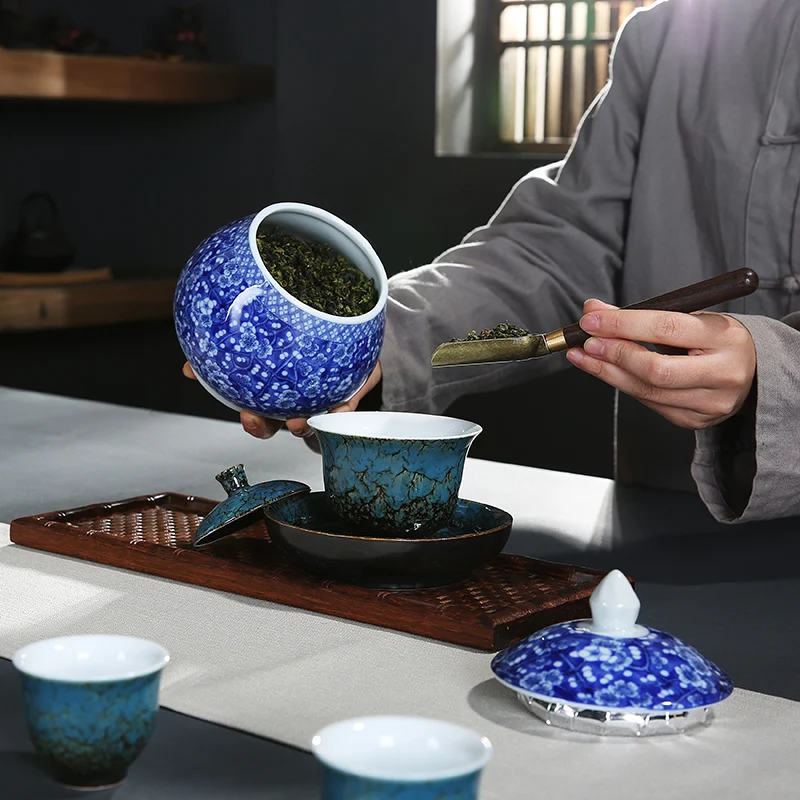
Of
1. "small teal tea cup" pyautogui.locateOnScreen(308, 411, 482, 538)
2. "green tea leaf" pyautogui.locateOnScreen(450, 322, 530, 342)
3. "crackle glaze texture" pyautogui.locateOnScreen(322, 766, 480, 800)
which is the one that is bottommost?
"crackle glaze texture" pyautogui.locateOnScreen(322, 766, 480, 800)

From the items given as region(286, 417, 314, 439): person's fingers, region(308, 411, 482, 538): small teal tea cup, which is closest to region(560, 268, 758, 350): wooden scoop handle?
region(308, 411, 482, 538): small teal tea cup

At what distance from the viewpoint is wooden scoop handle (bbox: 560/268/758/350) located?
898 millimetres

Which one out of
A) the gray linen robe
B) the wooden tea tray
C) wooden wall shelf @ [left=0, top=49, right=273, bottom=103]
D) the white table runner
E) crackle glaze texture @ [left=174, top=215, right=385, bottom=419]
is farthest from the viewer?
wooden wall shelf @ [left=0, top=49, right=273, bottom=103]

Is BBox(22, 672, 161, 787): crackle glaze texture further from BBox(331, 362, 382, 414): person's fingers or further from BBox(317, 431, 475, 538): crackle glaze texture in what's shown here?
BBox(331, 362, 382, 414): person's fingers

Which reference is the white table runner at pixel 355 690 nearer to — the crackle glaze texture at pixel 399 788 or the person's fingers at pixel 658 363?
the crackle glaze texture at pixel 399 788

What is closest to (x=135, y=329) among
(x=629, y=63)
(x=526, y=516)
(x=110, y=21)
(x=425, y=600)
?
(x=110, y=21)

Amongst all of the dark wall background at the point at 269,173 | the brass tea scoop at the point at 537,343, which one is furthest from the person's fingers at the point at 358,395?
the dark wall background at the point at 269,173

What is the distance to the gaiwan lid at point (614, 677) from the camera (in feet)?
2.12

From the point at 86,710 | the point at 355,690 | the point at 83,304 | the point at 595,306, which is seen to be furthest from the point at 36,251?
the point at 86,710

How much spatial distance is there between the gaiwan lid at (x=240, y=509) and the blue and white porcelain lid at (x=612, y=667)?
0.31m

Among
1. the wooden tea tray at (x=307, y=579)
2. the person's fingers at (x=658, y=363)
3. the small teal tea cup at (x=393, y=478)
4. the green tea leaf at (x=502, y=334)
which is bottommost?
the wooden tea tray at (x=307, y=579)

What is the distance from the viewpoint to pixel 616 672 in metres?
0.65

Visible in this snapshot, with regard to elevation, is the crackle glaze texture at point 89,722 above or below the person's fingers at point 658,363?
below

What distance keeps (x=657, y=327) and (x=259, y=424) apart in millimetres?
357
